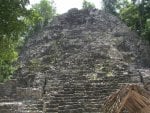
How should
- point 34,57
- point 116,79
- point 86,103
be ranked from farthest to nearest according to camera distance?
point 34,57 < point 116,79 < point 86,103

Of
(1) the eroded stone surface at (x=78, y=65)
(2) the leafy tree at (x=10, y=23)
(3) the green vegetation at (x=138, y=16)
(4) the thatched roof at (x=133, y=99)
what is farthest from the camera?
(3) the green vegetation at (x=138, y=16)

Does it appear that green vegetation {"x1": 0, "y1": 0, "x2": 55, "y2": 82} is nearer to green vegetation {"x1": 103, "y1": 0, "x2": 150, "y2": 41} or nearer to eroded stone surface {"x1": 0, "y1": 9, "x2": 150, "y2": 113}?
eroded stone surface {"x1": 0, "y1": 9, "x2": 150, "y2": 113}

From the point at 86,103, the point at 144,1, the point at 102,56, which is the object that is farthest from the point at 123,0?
the point at 86,103

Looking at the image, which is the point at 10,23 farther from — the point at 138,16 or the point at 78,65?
the point at 138,16

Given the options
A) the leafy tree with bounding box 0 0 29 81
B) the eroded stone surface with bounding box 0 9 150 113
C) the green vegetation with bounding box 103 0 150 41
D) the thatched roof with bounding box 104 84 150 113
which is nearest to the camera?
the thatched roof with bounding box 104 84 150 113

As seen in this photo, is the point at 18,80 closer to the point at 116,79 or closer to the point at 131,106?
the point at 116,79

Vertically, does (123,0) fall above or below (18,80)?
above

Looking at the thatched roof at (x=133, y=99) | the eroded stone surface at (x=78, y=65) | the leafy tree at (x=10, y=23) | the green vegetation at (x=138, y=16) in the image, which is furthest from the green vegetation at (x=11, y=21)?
the green vegetation at (x=138, y=16)

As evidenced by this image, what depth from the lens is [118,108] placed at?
4988 mm

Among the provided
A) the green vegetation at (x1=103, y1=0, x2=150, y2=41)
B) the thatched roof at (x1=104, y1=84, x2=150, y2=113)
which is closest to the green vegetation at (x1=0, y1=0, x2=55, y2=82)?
the thatched roof at (x1=104, y1=84, x2=150, y2=113)

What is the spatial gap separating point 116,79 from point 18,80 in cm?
410

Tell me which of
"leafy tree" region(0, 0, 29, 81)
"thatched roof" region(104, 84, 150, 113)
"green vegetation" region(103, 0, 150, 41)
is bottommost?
"thatched roof" region(104, 84, 150, 113)

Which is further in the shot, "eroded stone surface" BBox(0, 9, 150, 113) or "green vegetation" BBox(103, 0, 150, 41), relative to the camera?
"green vegetation" BBox(103, 0, 150, 41)

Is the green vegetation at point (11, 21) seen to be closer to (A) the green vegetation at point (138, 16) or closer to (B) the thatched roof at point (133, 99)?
(B) the thatched roof at point (133, 99)
